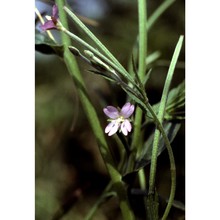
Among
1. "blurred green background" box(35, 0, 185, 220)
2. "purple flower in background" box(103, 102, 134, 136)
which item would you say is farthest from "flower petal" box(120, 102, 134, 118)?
"blurred green background" box(35, 0, 185, 220)

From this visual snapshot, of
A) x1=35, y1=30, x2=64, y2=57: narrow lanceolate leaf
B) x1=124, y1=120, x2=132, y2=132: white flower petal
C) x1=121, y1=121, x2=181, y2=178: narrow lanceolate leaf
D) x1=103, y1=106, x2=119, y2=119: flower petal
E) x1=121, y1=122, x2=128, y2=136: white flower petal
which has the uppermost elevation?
x1=35, y1=30, x2=64, y2=57: narrow lanceolate leaf

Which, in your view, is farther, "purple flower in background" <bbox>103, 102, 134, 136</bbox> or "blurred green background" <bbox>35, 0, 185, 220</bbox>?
"blurred green background" <bbox>35, 0, 185, 220</bbox>

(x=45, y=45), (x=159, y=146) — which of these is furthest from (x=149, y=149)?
(x=45, y=45)

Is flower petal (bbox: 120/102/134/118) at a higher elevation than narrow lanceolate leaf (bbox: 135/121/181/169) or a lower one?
higher

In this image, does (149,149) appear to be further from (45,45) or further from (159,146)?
(45,45)

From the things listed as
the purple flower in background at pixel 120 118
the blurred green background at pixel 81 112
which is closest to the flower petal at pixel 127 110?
the purple flower in background at pixel 120 118

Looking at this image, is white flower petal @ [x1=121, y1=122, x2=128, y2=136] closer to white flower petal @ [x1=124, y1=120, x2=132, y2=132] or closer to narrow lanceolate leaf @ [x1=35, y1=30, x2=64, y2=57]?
white flower petal @ [x1=124, y1=120, x2=132, y2=132]
